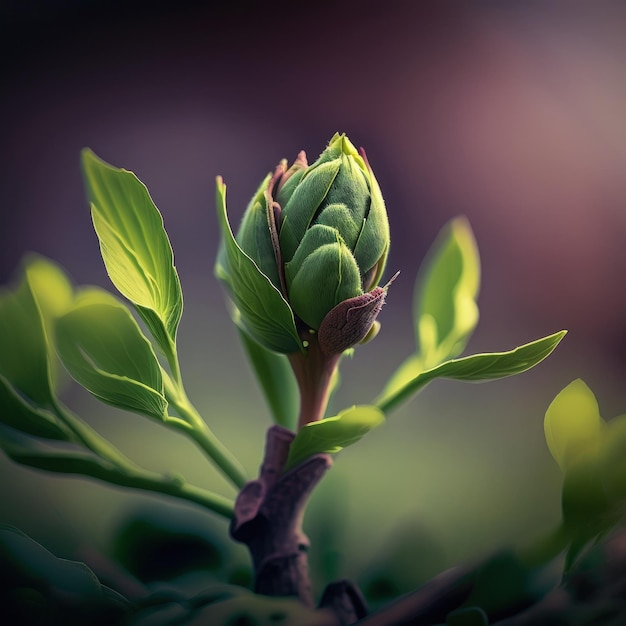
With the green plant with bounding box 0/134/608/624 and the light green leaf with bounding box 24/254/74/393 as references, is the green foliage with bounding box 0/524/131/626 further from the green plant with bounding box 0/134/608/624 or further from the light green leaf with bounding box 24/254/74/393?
the light green leaf with bounding box 24/254/74/393

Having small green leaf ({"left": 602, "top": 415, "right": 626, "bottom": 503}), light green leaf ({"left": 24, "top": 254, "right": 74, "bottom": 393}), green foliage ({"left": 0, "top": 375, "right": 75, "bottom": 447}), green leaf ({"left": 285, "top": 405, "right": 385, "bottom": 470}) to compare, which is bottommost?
small green leaf ({"left": 602, "top": 415, "right": 626, "bottom": 503})

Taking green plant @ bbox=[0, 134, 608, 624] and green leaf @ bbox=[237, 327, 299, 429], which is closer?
green plant @ bbox=[0, 134, 608, 624]

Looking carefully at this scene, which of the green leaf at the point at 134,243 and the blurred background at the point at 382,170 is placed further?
the blurred background at the point at 382,170

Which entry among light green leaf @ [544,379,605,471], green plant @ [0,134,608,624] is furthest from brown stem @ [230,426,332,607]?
light green leaf @ [544,379,605,471]

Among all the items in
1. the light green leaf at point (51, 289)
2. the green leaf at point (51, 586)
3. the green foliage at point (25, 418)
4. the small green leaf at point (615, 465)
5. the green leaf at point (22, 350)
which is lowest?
the small green leaf at point (615, 465)

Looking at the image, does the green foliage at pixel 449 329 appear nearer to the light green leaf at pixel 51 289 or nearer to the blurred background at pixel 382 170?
the blurred background at pixel 382 170

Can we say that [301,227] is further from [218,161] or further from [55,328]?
[218,161]

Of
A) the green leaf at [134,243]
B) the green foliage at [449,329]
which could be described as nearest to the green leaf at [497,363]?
the green foliage at [449,329]
